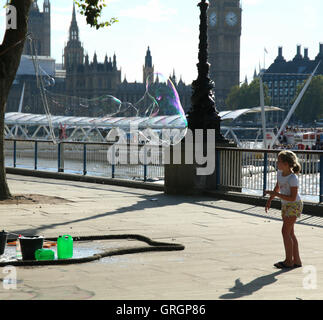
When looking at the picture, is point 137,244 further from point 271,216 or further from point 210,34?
point 210,34

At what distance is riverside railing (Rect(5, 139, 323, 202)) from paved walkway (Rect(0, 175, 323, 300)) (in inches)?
30.1

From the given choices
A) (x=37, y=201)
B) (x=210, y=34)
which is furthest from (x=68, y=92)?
(x=37, y=201)

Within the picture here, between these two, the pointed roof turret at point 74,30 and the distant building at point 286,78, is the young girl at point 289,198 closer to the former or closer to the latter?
the distant building at point 286,78

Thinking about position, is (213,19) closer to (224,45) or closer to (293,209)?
(224,45)

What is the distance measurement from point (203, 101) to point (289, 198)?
709cm

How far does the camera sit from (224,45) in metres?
164

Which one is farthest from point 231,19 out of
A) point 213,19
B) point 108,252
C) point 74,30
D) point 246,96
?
point 108,252

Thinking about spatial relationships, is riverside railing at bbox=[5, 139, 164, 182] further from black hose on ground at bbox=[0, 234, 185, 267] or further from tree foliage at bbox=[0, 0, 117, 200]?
black hose on ground at bbox=[0, 234, 185, 267]

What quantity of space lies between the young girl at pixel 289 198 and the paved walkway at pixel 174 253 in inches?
5.0

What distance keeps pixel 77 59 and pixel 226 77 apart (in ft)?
124

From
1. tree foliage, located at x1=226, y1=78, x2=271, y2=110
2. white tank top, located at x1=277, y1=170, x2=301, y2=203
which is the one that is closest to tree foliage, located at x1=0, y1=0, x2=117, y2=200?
white tank top, located at x1=277, y1=170, x2=301, y2=203

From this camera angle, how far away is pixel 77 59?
594 feet

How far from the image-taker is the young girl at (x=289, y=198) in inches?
256

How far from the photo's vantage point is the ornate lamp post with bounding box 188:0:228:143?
44.0 ft
